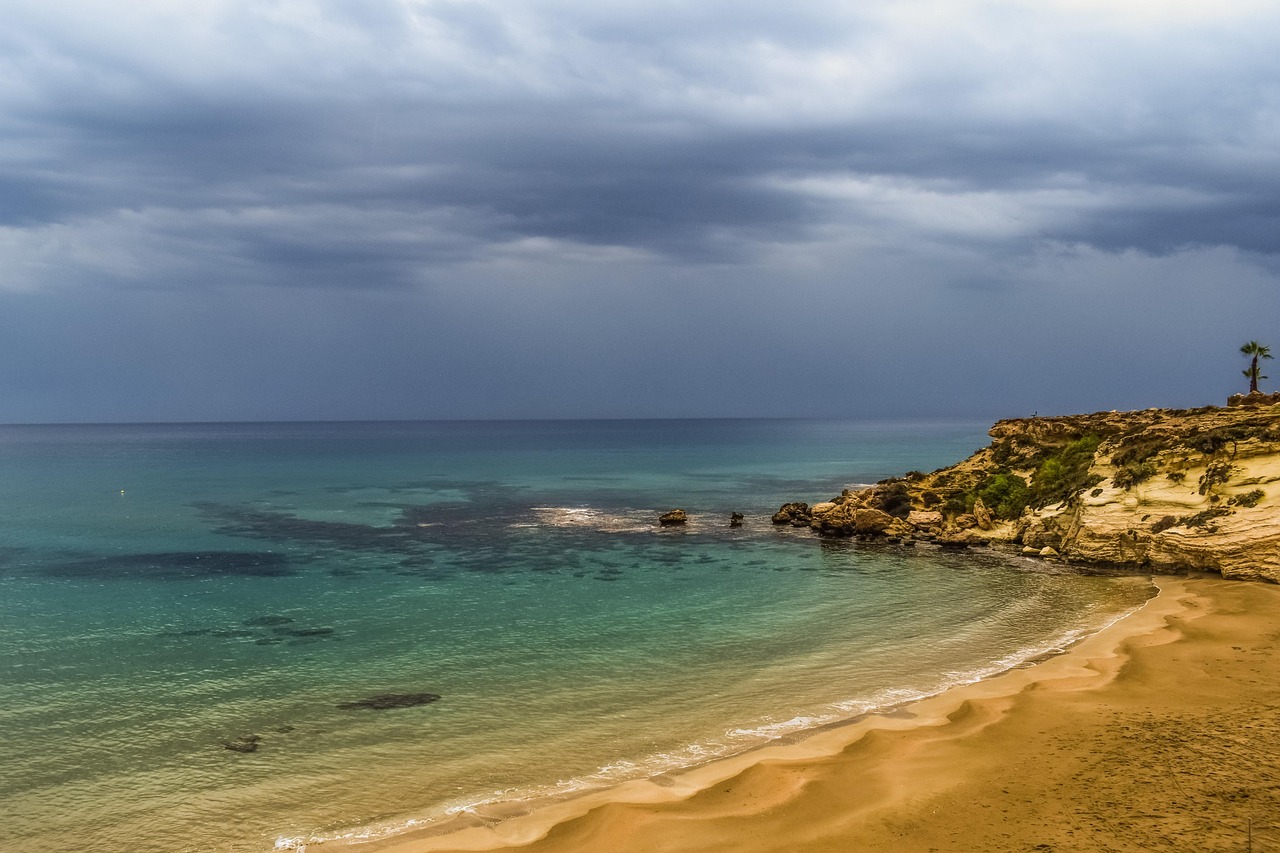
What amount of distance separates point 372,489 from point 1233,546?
80580 mm

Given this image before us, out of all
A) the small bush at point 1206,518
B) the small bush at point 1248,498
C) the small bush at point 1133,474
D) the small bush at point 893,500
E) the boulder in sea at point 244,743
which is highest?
the small bush at point 1133,474

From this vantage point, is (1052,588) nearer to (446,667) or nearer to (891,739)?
(891,739)

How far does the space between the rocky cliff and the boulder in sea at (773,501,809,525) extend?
112 millimetres

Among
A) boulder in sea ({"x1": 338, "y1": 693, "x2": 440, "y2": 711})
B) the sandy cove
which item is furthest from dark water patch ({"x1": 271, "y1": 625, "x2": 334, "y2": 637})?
the sandy cove

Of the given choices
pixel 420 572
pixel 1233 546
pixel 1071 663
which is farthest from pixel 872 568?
pixel 420 572

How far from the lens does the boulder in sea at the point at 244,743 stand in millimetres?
18156

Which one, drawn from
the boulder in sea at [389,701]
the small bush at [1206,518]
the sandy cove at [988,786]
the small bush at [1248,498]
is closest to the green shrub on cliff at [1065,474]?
the small bush at [1206,518]

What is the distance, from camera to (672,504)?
74.1m

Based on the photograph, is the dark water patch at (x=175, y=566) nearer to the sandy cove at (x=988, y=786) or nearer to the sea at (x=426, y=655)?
the sea at (x=426, y=655)

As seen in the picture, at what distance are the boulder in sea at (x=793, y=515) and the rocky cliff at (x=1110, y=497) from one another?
0.37 ft

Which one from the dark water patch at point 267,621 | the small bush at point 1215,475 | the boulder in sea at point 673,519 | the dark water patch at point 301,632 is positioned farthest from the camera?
the boulder in sea at point 673,519

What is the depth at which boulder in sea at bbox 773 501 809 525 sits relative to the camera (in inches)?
2361

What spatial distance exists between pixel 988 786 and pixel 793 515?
45751mm

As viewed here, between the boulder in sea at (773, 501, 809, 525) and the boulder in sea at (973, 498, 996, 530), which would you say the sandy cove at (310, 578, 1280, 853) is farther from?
Result: the boulder in sea at (773, 501, 809, 525)
